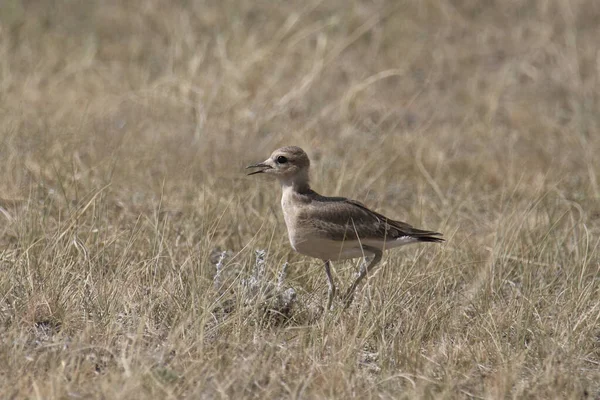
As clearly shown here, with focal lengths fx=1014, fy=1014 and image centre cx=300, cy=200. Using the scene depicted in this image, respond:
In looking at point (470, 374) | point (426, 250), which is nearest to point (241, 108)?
point (426, 250)

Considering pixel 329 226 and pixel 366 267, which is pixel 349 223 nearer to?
pixel 329 226

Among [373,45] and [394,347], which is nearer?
[394,347]

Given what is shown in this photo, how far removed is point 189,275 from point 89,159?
2.49 metres

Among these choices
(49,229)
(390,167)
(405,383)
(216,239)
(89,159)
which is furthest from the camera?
(390,167)

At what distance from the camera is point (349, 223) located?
5.21 m

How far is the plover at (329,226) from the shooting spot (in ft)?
16.6

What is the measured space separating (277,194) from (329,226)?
1.94 metres

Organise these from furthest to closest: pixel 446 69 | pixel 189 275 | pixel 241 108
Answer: pixel 446 69
pixel 241 108
pixel 189 275

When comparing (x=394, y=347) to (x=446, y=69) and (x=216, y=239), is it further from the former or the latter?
(x=446, y=69)

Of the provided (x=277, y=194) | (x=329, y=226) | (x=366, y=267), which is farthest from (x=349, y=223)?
(x=277, y=194)

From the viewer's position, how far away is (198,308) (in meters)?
4.88

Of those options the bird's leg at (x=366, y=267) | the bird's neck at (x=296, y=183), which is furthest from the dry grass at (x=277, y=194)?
the bird's neck at (x=296, y=183)

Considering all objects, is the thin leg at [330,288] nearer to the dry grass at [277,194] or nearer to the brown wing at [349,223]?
the dry grass at [277,194]

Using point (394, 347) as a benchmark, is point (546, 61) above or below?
above
